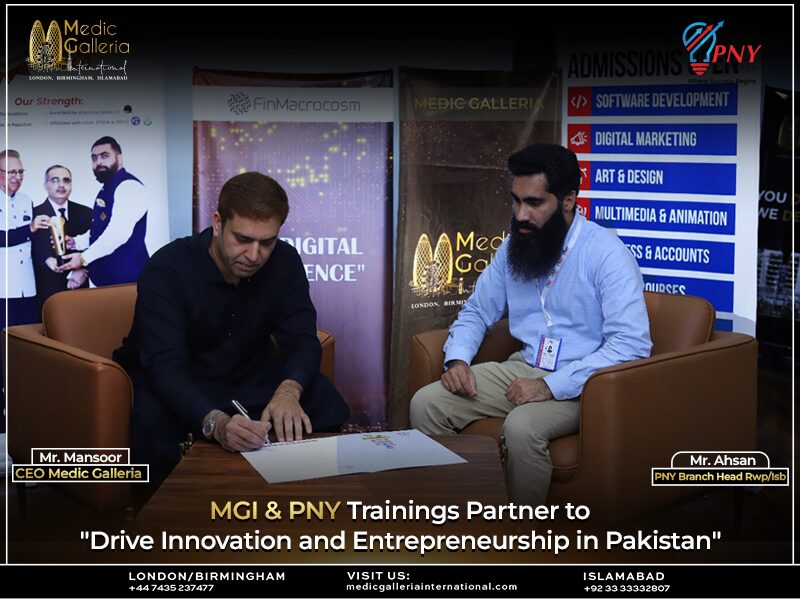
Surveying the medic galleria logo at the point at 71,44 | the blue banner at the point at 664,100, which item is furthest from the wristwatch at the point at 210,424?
the blue banner at the point at 664,100

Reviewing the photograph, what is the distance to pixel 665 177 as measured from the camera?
169 inches

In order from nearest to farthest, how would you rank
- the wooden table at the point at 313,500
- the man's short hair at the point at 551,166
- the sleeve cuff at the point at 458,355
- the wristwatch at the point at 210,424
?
the wooden table at the point at 313,500 → the wristwatch at the point at 210,424 → the man's short hair at the point at 551,166 → the sleeve cuff at the point at 458,355

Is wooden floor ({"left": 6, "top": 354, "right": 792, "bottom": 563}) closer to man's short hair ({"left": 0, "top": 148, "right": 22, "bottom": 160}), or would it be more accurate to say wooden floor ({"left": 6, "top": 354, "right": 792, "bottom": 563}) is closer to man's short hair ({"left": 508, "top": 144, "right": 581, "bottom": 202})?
man's short hair ({"left": 508, "top": 144, "right": 581, "bottom": 202})

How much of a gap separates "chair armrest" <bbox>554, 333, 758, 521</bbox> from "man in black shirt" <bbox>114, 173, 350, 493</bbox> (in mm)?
905

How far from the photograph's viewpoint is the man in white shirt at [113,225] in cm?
436

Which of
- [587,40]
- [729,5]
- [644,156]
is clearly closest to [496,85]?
[587,40]

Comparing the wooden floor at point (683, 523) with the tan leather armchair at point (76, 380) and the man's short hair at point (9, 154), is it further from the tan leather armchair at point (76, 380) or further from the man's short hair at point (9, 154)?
the man's short hair at point (9, 154)

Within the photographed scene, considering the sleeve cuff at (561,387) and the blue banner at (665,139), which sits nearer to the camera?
the sleeve cuff at (561,387)

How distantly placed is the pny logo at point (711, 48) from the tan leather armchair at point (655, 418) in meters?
1.04

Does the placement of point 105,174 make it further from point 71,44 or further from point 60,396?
point 60,396

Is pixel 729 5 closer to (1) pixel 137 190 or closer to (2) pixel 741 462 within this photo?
(2) pixel 741 462

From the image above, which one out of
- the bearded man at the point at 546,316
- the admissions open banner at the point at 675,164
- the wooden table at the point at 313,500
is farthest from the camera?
the admissions open banner at the point at 675,164

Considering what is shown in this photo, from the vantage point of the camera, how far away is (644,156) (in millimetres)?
4332

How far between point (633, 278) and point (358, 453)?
128cm
